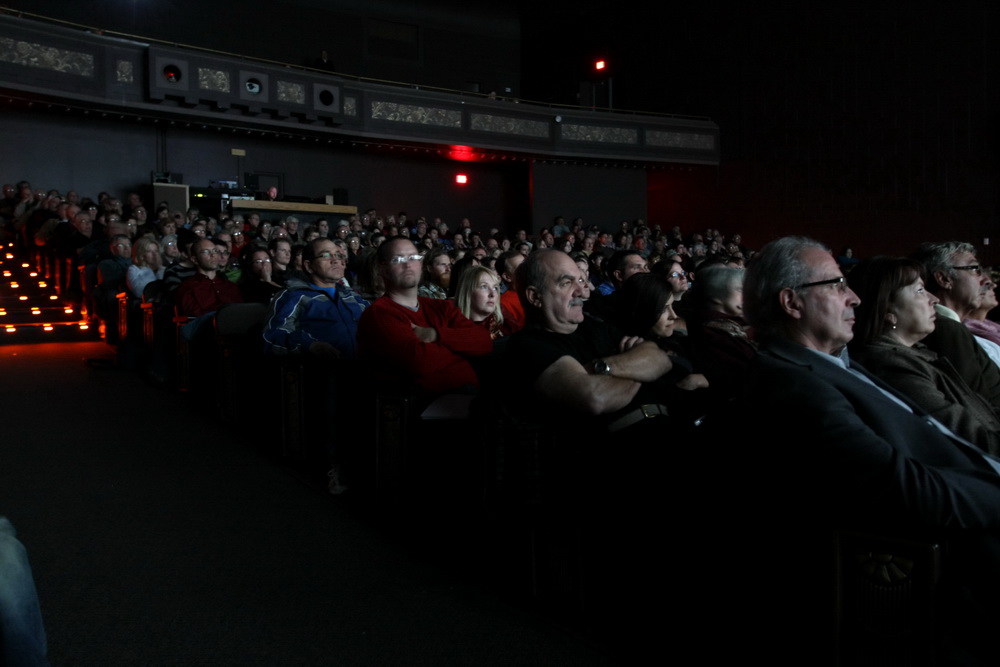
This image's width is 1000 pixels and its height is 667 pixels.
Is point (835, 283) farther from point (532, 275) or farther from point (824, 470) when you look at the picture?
point (532, 275)

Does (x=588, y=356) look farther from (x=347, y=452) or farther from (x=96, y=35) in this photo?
(x=96, y=35)

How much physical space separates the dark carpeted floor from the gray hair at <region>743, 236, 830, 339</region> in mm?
855

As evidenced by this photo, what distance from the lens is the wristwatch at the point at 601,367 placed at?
6.04 ft

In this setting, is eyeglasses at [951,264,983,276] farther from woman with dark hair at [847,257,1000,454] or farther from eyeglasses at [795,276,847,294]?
eyeglasses at [795,276,847,294]

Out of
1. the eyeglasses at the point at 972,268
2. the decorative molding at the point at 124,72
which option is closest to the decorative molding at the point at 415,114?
the decorative molding at the point at 124,72

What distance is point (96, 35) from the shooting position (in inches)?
408

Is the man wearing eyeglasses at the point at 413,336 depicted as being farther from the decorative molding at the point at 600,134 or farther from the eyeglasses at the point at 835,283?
the decorative molding at the point at 600,134

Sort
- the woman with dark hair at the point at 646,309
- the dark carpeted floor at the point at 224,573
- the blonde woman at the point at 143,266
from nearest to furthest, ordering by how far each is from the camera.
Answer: the dark carpeted floor at the point at 224,573, the woman with dark hair at the point at 646,309, the blonde woman at the point at 143,266

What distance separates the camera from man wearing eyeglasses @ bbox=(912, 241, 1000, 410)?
2270mm

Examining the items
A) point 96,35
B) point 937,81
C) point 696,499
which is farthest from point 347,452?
point 937,81

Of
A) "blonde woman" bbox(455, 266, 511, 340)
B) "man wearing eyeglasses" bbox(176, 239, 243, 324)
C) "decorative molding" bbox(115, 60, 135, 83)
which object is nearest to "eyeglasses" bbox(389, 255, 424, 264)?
"blonde woman" bbox(455, 266, 511, 340)

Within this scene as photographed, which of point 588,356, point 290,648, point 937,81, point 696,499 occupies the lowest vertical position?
point 290,648

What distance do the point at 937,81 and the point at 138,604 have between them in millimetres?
14100

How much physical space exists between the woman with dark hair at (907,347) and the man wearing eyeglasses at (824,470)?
25 centimetres
